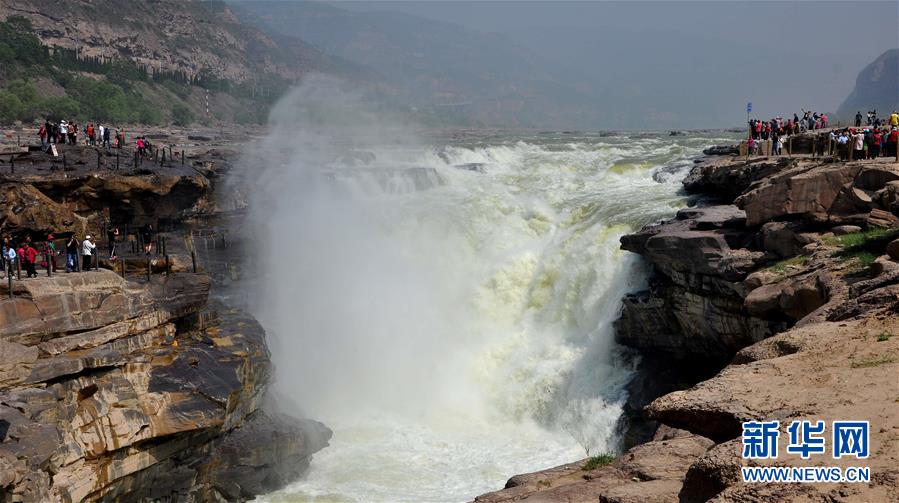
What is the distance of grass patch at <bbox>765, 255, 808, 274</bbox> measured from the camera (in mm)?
14342

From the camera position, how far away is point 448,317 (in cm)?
2377

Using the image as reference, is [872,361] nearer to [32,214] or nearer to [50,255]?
[50,255]

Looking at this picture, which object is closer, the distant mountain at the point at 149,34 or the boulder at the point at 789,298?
the boulder at the point at 789,298

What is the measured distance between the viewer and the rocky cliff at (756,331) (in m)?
5.95

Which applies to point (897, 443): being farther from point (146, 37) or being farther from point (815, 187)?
point (146, 37)

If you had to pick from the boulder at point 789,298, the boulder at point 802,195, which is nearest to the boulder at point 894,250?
the boulder at point 789,298

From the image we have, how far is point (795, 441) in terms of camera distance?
18.0ft

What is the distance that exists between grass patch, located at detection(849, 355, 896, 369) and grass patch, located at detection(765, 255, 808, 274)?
745 cm

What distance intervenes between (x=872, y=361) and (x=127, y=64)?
354 ft

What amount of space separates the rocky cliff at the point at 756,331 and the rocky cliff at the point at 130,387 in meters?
7.32

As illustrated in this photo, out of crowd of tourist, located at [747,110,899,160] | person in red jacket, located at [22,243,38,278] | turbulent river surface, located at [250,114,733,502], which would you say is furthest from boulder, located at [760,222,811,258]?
person in red jacket, located at [22,243,38,278]

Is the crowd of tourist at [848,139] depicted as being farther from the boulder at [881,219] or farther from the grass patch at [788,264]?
the grass patch at [788,264]

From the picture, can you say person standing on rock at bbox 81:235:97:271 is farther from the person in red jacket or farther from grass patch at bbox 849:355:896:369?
grass patch at bbox 849:355:896:369

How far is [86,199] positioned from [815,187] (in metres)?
18.5
